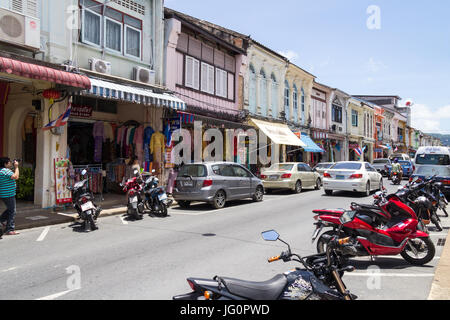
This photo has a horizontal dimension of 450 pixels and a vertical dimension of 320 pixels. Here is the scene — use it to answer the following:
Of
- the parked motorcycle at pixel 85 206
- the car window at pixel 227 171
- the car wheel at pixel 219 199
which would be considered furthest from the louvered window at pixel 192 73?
the parked motorcycle at pixel 85 206

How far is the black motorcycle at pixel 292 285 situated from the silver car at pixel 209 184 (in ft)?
29.6

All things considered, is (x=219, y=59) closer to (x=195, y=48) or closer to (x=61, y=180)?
(x=195, y=48)

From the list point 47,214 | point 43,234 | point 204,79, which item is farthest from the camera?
point 204,79

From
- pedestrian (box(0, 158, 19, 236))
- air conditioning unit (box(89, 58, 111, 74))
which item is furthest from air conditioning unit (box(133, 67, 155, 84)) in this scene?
pedestrian (box(0, 158, 19, 236))

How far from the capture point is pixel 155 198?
1141 cm

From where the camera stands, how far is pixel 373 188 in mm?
17078

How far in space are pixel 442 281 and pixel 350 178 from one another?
35.9ft

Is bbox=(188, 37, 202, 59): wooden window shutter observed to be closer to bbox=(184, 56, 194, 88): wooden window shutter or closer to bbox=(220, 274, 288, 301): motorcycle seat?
bbox=(184, 56, 194, 88): wooden window shutter

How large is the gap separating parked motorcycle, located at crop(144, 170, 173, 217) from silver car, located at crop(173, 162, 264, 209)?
1.39 meters

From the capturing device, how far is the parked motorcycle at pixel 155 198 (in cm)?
1127

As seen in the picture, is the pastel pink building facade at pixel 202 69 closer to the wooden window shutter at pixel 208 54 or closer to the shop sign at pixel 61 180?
the wooden window shutter at pixel 208 54

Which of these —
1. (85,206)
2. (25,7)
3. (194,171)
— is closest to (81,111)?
(25,7)
